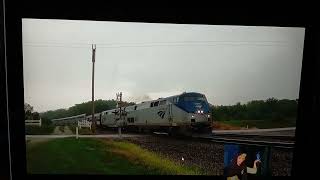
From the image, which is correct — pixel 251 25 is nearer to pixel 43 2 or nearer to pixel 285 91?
pixel 285 91

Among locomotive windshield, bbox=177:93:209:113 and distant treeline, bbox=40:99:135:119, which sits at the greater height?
locomotive windshield, bbox=177:93:209:113

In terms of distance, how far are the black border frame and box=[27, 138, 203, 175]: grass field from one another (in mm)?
77

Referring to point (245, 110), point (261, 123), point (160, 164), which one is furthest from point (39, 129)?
point (261, 123)

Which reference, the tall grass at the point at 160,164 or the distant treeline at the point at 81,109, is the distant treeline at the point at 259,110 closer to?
the tall grass at the point at 160,164

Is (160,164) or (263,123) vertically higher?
(263,123)

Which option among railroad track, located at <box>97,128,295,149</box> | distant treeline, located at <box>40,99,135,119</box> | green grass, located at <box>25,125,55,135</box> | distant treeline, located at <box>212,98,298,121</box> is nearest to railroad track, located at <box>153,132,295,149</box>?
railroad track, located at <box>97,128,295,149</box>

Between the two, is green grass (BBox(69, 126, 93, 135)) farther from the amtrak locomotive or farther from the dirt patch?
the dirt patch

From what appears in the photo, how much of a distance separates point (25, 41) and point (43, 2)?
277 millimetres

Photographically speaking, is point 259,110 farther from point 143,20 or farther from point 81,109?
point 81,109

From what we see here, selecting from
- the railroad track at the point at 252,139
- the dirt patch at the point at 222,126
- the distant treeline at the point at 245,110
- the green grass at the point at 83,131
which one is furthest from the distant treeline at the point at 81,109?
the dirt patch at the point at 222,126

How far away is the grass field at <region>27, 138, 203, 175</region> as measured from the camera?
259cm

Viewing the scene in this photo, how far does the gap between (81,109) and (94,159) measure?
0.35 m

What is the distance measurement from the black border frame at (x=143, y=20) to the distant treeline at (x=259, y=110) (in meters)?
0.11

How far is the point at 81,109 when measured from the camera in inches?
101
